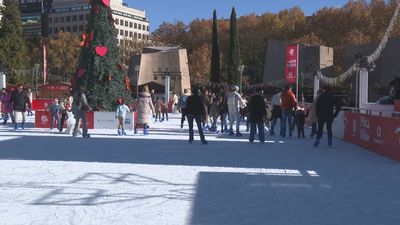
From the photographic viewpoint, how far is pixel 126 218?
211 inches

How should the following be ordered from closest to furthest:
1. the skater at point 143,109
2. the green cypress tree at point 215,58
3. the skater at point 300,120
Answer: the skater at point 300,120, the skater at point 143,109, the green cypress tree at point 215,58

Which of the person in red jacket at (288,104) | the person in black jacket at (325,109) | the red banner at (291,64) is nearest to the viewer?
the person in black jacket at (325,109)

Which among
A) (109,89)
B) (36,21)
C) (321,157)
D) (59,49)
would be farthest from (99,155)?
(36,21)

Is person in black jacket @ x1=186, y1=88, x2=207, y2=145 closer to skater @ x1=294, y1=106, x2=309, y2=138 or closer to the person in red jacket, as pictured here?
the person in red jacket

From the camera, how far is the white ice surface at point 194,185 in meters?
5.50

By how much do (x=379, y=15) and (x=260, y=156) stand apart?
61009 millimetres

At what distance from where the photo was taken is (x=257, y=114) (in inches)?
558

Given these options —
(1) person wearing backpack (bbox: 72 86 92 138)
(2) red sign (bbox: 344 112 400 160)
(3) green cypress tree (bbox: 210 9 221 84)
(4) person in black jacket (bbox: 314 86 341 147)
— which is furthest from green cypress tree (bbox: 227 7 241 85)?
(4) person in black jacket (bbox: 314 86 341 147)

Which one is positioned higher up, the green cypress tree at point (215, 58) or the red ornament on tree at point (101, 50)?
the green cypress tree at point (215, 58)

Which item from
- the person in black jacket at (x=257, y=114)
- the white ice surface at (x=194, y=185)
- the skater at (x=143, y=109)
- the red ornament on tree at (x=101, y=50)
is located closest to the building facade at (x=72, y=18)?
the red ornament on tree at (x=101, y=50)

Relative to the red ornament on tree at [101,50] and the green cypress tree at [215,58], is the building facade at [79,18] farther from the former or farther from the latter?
the red ornament on tree at [101,50]

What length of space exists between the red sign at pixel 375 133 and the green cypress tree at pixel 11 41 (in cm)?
5012

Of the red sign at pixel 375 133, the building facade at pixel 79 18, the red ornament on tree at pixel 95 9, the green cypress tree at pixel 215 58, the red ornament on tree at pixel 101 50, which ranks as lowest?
the red sign at pixel 375 133

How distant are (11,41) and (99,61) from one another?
146ft
